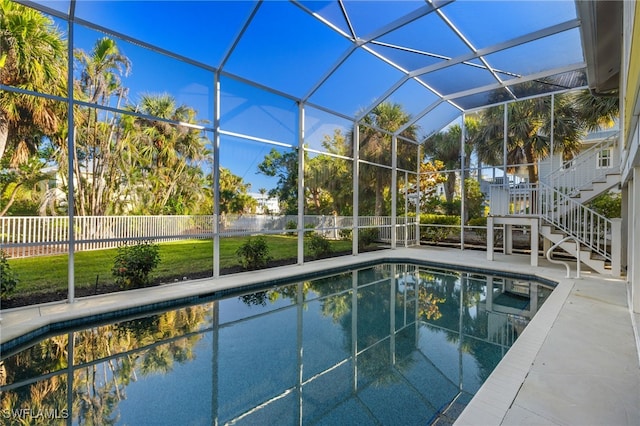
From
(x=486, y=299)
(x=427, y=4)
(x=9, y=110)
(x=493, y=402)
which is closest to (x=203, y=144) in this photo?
(x=9, y=110)

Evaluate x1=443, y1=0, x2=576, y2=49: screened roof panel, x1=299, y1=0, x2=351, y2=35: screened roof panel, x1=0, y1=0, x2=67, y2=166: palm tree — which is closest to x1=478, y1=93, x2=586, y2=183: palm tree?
x1=443, y1=0, x2=576, y2=49: screened roof panel

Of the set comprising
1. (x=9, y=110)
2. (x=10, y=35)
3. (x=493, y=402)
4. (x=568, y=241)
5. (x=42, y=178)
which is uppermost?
(x=10, y=35)

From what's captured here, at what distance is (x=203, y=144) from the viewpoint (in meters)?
8.30

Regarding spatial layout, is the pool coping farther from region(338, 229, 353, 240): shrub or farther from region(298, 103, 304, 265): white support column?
region(338, 229, 353, 240): shrub

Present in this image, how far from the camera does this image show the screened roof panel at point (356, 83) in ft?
24.0

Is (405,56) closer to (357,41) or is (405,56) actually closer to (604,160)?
(357,41)

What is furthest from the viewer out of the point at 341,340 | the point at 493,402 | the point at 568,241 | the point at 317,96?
the point at 317,96

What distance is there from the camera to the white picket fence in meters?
5.70

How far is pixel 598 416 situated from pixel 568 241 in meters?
6.64

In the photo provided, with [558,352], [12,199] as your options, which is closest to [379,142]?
[558,352]

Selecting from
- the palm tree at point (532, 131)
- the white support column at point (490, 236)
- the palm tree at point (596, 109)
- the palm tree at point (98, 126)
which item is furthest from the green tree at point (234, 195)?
the palm tree at point (596, 109)

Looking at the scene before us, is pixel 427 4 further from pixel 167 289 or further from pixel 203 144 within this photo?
pixel 167 289

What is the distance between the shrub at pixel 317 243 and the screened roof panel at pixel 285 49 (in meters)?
4.37

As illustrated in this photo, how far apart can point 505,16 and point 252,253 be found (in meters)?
7.16
